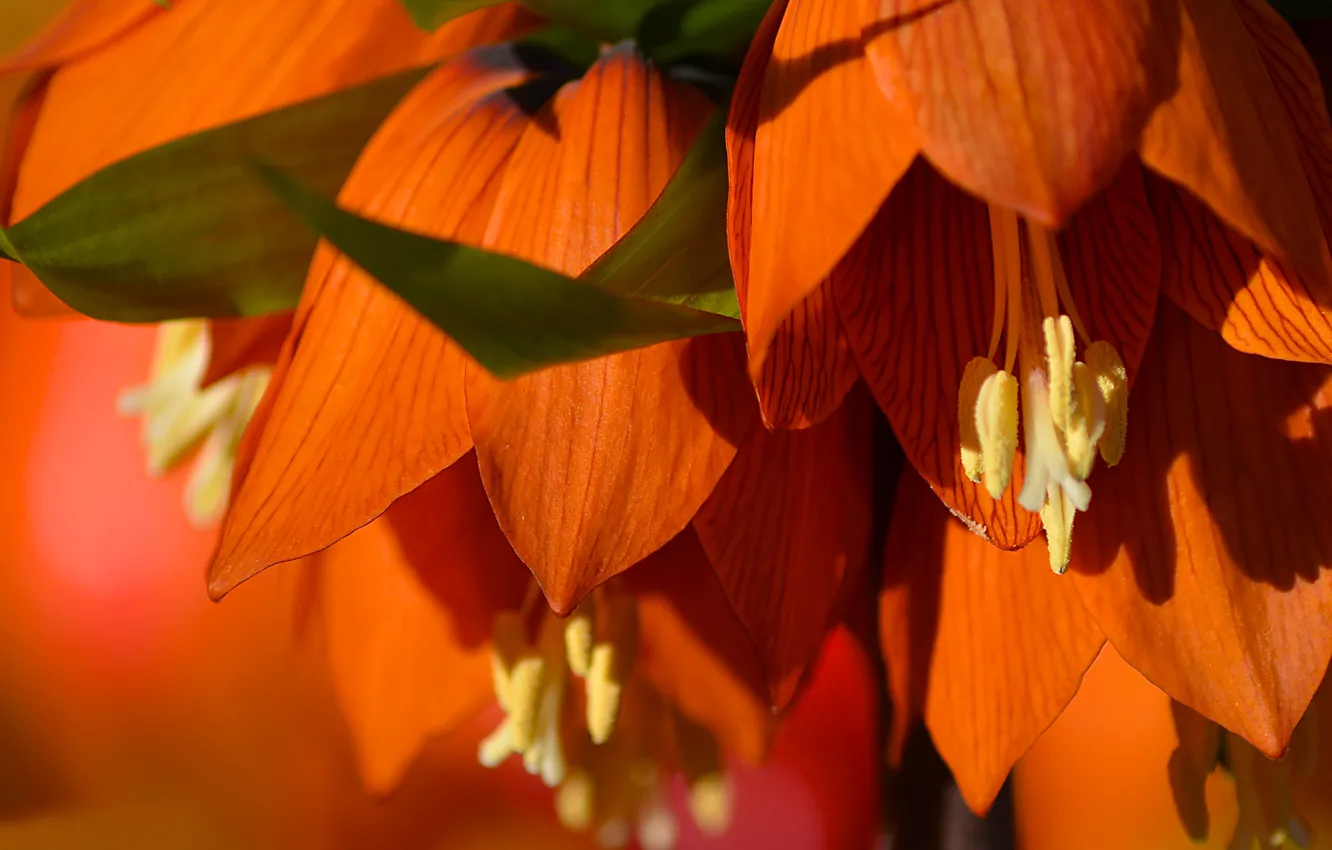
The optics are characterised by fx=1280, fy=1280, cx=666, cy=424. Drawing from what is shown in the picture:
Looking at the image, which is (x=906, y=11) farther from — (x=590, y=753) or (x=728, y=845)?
(x=728, y=845)

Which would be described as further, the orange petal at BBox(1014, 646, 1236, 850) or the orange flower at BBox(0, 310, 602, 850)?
the orange flower at BBox(0, 310, 602, 850)

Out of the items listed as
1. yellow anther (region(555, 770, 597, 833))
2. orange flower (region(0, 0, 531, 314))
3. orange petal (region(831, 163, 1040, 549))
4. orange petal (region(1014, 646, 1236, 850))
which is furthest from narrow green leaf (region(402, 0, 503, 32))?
orange petal (region(1014, 646, 1236, 850))

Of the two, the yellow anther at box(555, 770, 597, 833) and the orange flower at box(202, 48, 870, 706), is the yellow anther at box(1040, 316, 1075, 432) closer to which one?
the orange flower at box(202, 48, 870, 706)

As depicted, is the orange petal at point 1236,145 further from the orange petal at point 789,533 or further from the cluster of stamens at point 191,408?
the cluster of stamens at point 191,408

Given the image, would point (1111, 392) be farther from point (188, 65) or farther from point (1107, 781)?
point (1107, 781)

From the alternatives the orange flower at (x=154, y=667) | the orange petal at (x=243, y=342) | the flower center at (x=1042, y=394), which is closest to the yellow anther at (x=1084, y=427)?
the flower center at (x=1042, y=394)

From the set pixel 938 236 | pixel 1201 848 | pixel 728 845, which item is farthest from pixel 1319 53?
pixel 728 845
